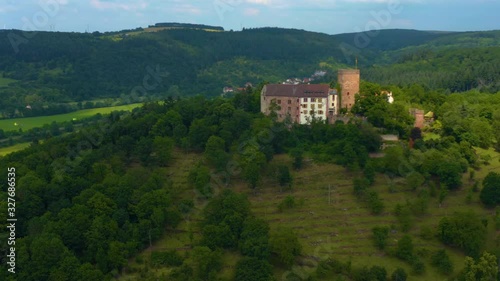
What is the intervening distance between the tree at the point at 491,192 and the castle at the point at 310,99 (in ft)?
67.2

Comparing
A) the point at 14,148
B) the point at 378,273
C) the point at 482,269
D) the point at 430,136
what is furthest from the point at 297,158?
the point at 14,148

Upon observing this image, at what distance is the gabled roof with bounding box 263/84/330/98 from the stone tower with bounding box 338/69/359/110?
2.39m

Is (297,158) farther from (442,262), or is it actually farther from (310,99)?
(442,262)

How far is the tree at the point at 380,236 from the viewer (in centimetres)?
4516

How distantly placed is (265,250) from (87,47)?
15276 cm

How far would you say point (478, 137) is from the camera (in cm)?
6097

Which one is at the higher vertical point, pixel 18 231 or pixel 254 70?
pixel 254 70

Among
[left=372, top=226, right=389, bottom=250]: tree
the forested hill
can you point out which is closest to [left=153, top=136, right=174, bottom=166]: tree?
[left=372, top=226, right=389, bottom=250]: tree

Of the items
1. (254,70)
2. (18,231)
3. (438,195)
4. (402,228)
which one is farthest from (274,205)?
(254,70)

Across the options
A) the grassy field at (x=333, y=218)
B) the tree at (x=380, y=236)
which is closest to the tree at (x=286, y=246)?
the grassy field at (x=333, y=218)

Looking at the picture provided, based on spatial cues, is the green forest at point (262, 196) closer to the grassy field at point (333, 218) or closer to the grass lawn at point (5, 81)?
the grassy field at point (333, 218)

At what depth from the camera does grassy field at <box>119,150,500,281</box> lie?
1748 inches

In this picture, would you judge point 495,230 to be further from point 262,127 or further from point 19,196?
point 19,196

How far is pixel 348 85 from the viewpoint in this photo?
6569 centimetres
